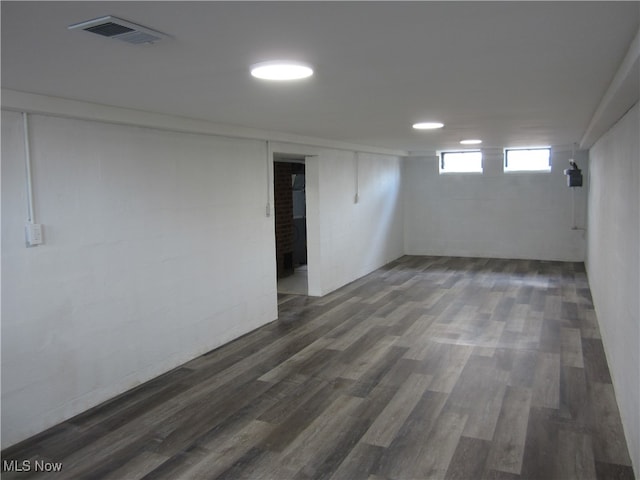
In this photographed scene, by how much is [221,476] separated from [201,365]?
5.64 feet

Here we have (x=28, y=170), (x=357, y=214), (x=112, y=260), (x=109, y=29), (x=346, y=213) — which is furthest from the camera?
(x=357, y=214)

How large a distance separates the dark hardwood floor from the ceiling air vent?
2149mm

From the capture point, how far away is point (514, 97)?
11.1 ft

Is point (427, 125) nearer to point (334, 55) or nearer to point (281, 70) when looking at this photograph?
point (281, 70)

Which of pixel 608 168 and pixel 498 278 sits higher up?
pixel 608 168

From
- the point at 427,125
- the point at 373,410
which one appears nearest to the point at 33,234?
the point at 373,410

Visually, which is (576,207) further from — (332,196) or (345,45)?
(345,45)

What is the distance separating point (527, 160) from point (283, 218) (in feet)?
15.4

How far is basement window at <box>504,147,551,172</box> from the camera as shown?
9.20 metres

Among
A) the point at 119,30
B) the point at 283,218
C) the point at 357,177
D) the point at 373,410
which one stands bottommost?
the point at 373,410

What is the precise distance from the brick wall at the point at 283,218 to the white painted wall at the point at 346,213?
47.2 inches

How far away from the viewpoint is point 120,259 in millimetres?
3713

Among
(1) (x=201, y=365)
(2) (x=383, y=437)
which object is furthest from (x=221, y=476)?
(1) (x=201, y=365)

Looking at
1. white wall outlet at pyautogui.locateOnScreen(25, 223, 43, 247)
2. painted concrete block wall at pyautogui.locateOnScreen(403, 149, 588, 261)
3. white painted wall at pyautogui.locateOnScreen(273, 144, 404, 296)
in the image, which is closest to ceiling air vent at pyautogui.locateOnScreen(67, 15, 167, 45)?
white wall outlet at pyautogui.locateOnScreen(25, 223, 43, 247)
